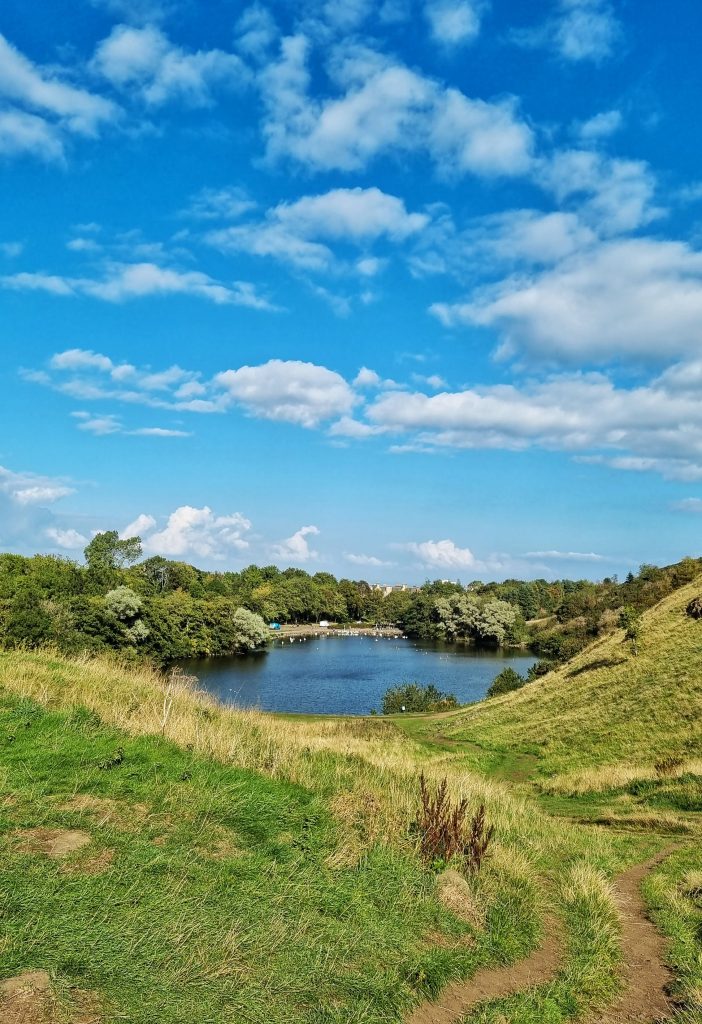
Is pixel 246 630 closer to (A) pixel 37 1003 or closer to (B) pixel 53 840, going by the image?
(B) pixel 53 840

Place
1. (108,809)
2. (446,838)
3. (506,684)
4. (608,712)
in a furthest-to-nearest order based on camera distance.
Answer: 1. (506,684)
2. (608,712)
3. (446,838)
4. (108,809)

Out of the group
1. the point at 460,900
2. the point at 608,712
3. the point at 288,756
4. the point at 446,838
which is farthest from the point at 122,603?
the point at 460,900

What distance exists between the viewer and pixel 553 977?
7020 mm

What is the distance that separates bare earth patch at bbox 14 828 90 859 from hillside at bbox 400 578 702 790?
2059 cm

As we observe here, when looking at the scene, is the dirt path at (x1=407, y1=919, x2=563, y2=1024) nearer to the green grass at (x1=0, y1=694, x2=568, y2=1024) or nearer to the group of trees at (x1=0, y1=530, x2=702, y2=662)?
the green grass at (x1=0, y1=694, x2=568, y2=1024)

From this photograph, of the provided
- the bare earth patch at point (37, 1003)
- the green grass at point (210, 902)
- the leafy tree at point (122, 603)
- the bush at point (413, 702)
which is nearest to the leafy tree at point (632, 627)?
the bush at point (413, 702)

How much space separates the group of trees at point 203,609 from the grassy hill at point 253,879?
21634 millimetres

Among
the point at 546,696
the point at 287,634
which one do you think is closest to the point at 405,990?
the point at 546,696

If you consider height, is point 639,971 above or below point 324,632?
above

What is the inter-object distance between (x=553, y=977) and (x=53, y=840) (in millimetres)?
5503

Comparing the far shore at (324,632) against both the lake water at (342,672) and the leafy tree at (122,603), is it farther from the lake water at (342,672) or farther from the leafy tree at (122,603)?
the leafy tree at (122,603)

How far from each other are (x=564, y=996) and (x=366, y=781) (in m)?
5.19

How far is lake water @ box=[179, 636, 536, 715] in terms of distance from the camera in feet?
220

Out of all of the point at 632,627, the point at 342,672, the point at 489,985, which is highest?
the point at 632,627
